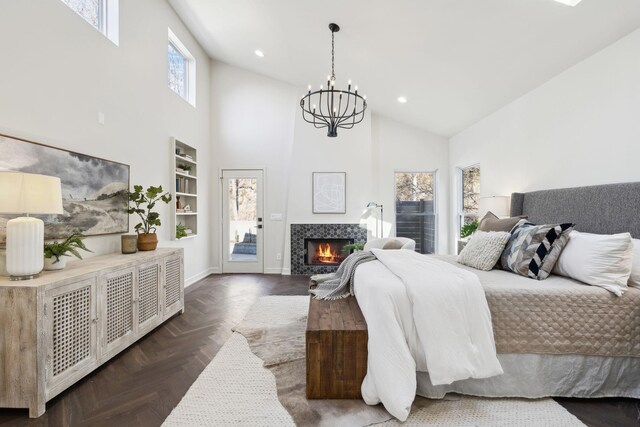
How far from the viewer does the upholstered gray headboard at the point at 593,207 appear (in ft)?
7.70

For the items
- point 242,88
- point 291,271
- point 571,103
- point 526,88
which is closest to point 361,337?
point 571,103

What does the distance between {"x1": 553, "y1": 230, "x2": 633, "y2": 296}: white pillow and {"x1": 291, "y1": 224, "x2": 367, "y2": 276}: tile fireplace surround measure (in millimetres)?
3764

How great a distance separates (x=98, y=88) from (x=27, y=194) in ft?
5.52

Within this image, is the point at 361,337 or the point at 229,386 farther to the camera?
the point at 229,386

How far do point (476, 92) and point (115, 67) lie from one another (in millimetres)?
4309

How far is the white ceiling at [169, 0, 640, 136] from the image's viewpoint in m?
2.62

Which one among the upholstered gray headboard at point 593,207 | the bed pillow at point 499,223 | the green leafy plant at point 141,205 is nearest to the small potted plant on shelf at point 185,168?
the green leafy plant at point 141,205

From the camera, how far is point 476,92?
404 cm

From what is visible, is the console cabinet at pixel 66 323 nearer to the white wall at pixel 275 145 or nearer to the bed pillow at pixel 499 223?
the white wall at pixel 275 145

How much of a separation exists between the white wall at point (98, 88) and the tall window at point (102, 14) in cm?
9

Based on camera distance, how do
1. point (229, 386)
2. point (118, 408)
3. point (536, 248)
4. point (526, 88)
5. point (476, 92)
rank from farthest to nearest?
point (476, 92)
point (526, 88)
point (536, 248)
point (229, 386)
point (118, 408)

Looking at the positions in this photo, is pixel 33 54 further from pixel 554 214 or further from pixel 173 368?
pixel 554 214

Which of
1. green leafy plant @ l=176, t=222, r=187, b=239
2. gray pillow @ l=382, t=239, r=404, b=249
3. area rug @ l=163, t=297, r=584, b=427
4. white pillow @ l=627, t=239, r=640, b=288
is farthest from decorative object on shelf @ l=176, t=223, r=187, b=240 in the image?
white pillow @ l=627, t=239, r=640, b=288

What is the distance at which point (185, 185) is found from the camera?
5.07m
